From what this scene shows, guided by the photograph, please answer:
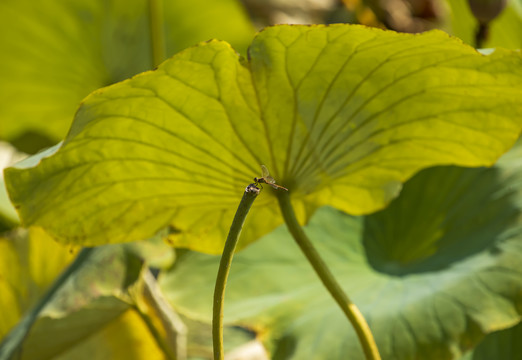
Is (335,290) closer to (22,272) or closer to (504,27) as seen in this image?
(22,272)

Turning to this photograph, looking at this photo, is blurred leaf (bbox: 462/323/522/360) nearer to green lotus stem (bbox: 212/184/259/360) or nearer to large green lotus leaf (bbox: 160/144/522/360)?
large green lotus leaf (bbox: 160/144/522/360)

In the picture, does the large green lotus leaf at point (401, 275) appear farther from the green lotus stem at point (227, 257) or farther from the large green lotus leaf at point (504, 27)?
the large green lotus leaf at point (504, 27)

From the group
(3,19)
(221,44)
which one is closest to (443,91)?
(221,44)

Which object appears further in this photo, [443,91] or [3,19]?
[3,19]

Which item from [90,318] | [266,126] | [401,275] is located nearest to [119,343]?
[90,318]

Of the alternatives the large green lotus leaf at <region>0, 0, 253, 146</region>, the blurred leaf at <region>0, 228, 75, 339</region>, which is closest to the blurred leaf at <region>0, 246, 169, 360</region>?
the blurred leaf at <region>0, 228, 75, 339</region>

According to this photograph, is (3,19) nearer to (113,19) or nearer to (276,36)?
(113,19)

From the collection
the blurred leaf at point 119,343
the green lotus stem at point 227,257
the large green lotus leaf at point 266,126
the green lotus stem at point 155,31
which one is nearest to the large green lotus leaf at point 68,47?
the green lotus stem at point 155,31
